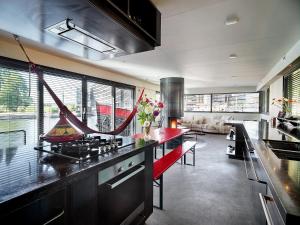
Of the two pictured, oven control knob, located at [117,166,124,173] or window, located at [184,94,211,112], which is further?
window, located at [184,94,211,112]

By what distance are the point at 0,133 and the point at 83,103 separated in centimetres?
176

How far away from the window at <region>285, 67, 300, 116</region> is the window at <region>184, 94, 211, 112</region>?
5.66 m

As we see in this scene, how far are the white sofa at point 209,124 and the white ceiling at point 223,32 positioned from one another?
467cm

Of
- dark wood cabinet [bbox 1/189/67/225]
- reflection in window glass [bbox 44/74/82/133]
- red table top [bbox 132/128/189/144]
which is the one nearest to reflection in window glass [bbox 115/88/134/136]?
reflection in window glass [bbox 44/74/82/133]

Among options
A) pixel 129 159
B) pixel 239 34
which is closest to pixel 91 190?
pixel 129 159

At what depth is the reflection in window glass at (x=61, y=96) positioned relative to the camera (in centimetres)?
330

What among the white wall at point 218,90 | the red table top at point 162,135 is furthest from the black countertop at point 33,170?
the white wall at point 218,90

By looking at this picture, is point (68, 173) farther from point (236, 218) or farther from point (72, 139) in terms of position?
point (236, 218)

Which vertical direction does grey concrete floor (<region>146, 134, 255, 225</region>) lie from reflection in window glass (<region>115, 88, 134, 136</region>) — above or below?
below

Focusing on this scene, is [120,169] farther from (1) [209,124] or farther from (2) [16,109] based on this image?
(1) [209,124]

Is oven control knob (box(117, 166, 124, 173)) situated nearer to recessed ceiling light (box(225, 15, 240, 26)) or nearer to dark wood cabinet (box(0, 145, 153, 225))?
dark wood cabinet (box(0, 145, 153, 225))

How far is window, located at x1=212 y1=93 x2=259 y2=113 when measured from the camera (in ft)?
26.8

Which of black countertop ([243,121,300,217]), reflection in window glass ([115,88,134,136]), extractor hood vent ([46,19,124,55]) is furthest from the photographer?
reflection in window glass ([115,88,134,136])

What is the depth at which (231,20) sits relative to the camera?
1937mm
